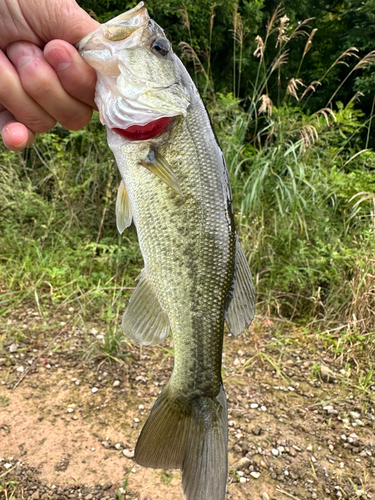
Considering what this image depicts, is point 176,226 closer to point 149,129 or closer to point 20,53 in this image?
point 149,129

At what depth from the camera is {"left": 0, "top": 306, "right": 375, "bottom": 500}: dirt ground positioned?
216 cm

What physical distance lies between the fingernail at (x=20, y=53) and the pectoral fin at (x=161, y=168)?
2.03ft

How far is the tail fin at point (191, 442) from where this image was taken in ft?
4.22

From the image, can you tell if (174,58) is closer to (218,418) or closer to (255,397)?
(218,418)

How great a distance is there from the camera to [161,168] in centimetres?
132

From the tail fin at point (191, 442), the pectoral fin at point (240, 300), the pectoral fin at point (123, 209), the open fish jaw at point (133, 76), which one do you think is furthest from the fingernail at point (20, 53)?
the tail fin at point (191, 442)

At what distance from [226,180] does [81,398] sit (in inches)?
76.1

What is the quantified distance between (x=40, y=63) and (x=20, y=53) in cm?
→ 9

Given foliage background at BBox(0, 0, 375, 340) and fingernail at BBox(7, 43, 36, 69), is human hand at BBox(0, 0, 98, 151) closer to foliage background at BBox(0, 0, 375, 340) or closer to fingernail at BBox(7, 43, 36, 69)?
fingernail at BBox(7, 43, 36, 69)

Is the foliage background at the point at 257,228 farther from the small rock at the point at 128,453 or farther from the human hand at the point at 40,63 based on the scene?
the human hand at the point at 40,63

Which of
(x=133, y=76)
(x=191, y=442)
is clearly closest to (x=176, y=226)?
(x=133, y=76)

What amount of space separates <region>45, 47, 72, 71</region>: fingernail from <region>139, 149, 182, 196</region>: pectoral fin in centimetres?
46

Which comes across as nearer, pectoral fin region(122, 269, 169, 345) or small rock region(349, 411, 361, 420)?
pectoral fin region(122, 269, 169, 345)

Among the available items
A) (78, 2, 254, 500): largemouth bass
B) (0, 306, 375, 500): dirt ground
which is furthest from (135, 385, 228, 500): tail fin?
(0, 306, 375, 500): dirt ground
